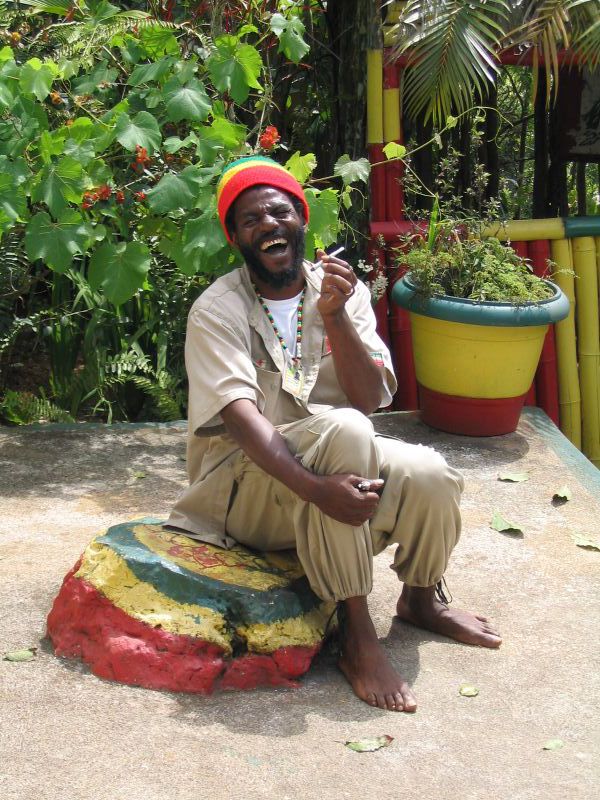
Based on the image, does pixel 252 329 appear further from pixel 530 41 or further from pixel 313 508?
pixel 530 41

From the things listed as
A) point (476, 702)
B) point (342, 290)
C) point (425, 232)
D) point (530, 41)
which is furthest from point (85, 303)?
point (476, 702)

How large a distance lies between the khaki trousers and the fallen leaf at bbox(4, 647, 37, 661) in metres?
0.74

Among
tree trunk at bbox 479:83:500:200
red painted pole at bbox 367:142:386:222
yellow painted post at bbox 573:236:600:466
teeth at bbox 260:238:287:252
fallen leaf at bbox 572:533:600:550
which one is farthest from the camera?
tree trunk at bbox 479:83:500:200

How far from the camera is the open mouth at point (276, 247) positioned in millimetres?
3125

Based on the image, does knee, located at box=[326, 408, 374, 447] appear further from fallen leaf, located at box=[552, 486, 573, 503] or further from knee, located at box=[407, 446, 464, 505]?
fallen leaf, located at box=[552, 486, 573, 503]

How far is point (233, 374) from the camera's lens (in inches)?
117

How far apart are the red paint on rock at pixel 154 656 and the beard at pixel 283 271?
3.41 ft

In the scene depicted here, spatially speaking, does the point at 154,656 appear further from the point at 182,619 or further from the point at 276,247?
the point at 276,247

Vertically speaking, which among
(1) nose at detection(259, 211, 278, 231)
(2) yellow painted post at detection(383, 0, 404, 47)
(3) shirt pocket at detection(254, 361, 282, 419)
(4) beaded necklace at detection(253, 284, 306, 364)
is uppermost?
(2) yellow painted post at detection(383, 0, 404, 47)

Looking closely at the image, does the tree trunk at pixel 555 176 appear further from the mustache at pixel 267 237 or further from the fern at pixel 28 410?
the mustache at pixel 267 237

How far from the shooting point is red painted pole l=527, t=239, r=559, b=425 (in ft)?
19.0

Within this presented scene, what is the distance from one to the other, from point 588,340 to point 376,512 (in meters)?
3.45

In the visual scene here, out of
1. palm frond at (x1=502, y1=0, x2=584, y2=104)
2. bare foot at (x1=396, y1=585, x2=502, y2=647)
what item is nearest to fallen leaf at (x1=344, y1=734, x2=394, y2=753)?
bare foot at (x1=396, y1=585, x2=502, y2=647)

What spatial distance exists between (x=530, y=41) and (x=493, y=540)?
282cm
